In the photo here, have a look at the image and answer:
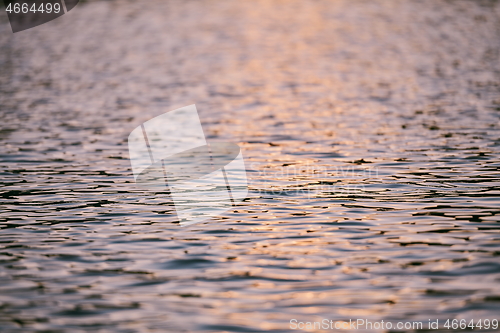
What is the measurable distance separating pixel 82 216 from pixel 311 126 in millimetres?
10658

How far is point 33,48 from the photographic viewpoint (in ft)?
143

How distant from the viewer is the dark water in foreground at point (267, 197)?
9.52 m

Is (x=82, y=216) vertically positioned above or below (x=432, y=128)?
above

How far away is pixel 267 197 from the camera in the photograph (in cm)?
1486

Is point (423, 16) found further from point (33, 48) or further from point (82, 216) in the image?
point (82, 216)

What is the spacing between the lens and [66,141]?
2084 cm

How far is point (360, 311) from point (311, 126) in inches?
548

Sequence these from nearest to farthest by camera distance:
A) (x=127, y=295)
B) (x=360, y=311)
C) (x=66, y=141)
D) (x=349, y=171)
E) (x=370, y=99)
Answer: (x=360, y=311)
(x=127, y=295)
(x=349, y=171)
(x=66, y=141)
(x=370, y=99)

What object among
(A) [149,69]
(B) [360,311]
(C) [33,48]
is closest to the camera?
(B) [360,311]

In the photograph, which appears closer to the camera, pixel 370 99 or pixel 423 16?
pixel 370 99

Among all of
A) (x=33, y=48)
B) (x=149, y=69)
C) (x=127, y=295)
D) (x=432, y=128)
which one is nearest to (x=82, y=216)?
(x=127, y=295)

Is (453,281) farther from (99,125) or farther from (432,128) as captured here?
(99,125)

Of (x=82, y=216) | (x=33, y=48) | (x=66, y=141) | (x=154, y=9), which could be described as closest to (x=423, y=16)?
(x=154, y=9)

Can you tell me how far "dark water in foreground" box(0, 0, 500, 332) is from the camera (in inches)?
375
